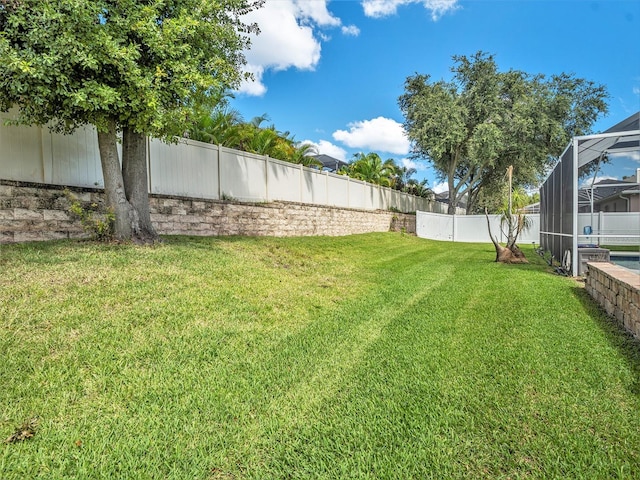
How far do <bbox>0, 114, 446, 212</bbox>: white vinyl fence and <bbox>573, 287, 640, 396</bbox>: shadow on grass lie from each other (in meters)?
7.58

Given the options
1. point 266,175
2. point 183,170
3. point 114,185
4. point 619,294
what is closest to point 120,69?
point 114,185

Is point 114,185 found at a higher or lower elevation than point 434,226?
higher

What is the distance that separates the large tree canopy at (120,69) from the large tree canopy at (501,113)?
13.9m

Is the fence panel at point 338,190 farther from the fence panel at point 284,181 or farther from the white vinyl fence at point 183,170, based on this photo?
the fence panel at point 284,181

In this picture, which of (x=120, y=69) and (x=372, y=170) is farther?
(x=372, y=170)

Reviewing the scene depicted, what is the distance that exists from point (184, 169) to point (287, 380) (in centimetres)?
650

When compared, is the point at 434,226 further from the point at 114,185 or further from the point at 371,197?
the point at 114,185

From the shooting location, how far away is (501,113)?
58.7 feet

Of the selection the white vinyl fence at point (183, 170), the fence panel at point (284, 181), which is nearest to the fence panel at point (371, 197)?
the white vinyl fence at point (183, 170)

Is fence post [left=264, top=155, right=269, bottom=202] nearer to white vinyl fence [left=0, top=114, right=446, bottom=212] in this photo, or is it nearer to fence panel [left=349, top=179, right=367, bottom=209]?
white vinyl fence [left=0, top=114, right=446, bottom=212]

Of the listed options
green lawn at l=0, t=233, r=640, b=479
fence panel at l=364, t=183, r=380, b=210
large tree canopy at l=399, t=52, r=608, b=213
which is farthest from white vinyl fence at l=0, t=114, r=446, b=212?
large tree canopy at l=399, t=52, r=608, b=213

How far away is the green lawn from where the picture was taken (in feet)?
5.89

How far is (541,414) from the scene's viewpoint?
2.15 m

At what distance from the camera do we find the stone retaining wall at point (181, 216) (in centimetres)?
515
